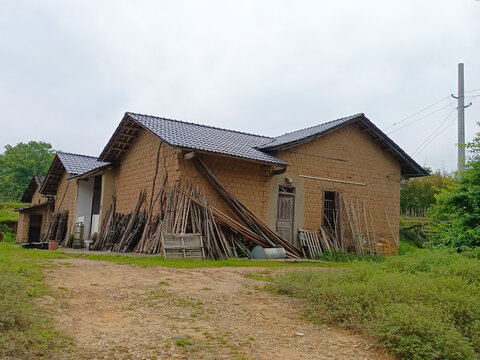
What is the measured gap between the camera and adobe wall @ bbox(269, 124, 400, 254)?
1526 cm

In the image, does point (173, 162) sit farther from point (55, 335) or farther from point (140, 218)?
point (55, 335)

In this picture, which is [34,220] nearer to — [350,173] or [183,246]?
[183,246]

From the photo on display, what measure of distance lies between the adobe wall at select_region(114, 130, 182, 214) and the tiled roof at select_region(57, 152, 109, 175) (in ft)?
14.8

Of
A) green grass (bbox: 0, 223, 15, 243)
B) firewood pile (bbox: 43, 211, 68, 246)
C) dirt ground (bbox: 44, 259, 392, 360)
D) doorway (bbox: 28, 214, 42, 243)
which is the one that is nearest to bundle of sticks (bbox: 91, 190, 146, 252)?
firewood pile (bbox: 43, 211, 68, 246)

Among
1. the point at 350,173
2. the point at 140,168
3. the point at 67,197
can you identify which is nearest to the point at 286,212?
the point at 350,173

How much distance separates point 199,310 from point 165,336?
1198 mm

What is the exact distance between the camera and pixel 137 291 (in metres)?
6.88

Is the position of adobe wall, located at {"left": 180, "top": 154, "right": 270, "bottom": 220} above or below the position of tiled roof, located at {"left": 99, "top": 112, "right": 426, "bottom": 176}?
below

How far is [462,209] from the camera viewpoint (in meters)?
11.7

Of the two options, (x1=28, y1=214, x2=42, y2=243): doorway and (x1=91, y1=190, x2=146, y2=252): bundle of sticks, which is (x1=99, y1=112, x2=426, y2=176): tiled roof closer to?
(x1=91, y1=190, x2=146, y2=252): bundle of sticks

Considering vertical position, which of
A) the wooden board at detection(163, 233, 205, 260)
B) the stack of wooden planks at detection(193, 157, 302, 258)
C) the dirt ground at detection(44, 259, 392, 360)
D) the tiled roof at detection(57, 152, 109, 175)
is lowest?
the dirt ground at detection(44, 259, 392, 360)

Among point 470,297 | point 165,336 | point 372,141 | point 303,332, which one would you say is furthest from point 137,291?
point 372,141

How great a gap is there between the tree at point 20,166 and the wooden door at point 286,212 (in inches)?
1432

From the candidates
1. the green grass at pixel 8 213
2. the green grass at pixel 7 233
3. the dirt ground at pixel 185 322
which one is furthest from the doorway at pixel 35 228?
the dirt ground at pixel 185 322
